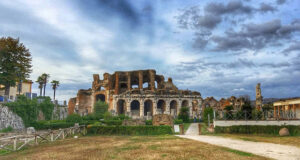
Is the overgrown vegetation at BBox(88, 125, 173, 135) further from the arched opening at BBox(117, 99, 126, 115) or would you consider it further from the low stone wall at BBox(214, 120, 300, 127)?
the arched opening at BBox(117, 99, 126, 115)

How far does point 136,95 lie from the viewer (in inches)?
2041

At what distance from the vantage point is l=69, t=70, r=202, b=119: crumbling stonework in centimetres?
5178

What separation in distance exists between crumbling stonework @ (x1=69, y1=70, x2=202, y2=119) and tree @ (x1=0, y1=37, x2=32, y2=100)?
17.2m

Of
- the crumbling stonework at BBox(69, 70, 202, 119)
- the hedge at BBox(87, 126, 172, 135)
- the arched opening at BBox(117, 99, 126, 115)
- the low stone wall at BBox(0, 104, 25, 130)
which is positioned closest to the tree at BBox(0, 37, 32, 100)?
the low stone wall at BBox(0, 104, 25, 130)

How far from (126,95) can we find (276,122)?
1373 inches

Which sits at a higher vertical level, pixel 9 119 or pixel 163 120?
pixel 9 119

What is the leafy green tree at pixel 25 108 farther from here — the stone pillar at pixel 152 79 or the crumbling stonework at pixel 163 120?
the stone pillar at pixel 152 79

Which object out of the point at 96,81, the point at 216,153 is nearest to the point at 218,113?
the point at 216,153

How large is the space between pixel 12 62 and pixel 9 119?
37.3 ft

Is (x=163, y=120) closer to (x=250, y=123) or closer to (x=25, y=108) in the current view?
(x=250, y=123)

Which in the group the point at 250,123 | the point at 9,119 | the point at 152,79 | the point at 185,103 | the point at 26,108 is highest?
the point at 152,79

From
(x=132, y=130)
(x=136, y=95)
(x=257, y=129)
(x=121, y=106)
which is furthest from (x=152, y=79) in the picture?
(x=257, y=129)

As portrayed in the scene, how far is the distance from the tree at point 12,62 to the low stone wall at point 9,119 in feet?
26.7

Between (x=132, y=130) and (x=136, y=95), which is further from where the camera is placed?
(x=136, y=95)
